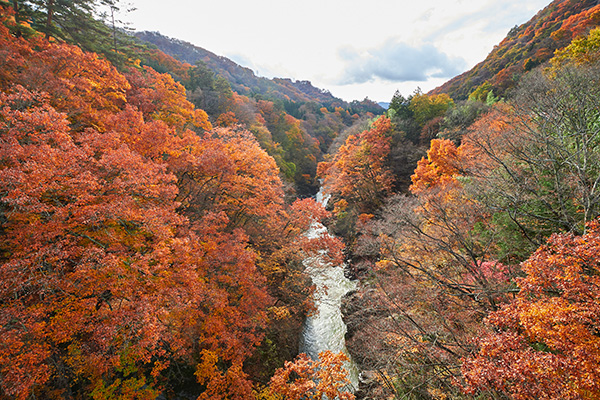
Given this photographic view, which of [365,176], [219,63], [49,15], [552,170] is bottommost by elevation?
[365,176]

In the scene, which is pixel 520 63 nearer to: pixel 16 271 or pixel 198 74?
pixel 198 74

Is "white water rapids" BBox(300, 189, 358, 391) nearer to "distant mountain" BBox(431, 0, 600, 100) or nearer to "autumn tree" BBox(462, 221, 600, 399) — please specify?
"autumn tree" BBox(462, 221, 600, 399)

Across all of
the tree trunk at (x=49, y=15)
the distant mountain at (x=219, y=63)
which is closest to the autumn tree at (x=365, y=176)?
the tree trunk at (x=49, y=15)

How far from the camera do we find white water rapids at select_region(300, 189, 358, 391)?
1520cm

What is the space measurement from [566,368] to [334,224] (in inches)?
1023

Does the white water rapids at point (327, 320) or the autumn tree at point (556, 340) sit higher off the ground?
the autumn tree at point (556, 340)

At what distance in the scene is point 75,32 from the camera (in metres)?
16.3

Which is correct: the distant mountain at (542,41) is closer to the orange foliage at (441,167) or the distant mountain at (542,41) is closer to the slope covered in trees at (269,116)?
the orange foliage at (441,167)

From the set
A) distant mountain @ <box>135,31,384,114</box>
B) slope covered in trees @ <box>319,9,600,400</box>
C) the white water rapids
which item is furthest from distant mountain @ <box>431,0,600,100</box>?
distant mountain @ <box>135,31,384,114</box>

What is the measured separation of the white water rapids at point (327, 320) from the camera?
15.2 m

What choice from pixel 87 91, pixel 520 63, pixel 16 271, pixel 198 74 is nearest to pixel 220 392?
pixel 16 271

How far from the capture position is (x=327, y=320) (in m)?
17.6

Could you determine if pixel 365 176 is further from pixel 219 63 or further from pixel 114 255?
pixel 219 63

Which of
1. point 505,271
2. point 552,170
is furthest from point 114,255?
point 552,170
